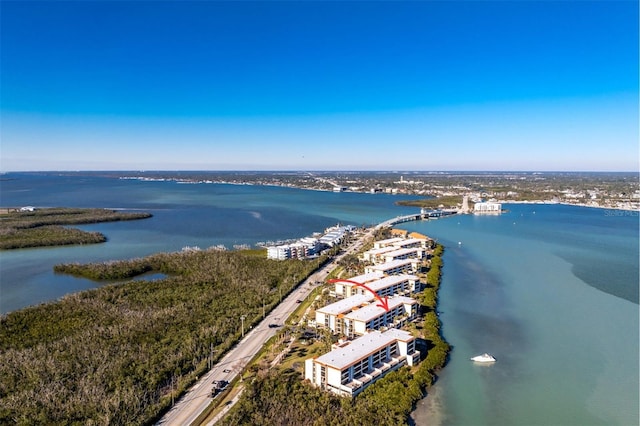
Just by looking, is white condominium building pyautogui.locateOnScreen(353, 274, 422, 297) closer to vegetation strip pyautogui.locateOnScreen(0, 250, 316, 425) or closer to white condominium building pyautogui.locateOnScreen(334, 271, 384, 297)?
white condominium building pyautogui.locateOnScreen(334, 271, 384, 297)

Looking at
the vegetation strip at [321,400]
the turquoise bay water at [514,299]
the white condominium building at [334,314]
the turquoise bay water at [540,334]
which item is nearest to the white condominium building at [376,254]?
the turquoise bay water at [540,334]

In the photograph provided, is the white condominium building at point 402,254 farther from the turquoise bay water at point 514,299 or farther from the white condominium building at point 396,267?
the turquoise bay water at point 514,299

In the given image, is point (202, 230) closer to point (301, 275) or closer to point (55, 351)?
point (301, 275)

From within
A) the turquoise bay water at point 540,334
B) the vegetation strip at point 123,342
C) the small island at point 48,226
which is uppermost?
the small island at point 48,226

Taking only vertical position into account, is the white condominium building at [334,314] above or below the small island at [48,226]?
below

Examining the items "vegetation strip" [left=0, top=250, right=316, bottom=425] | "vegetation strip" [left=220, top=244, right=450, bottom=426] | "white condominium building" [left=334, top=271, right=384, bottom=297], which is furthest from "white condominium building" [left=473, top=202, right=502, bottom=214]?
"vegetation strip" [left=220, top=244, right=450, bottom=426]
